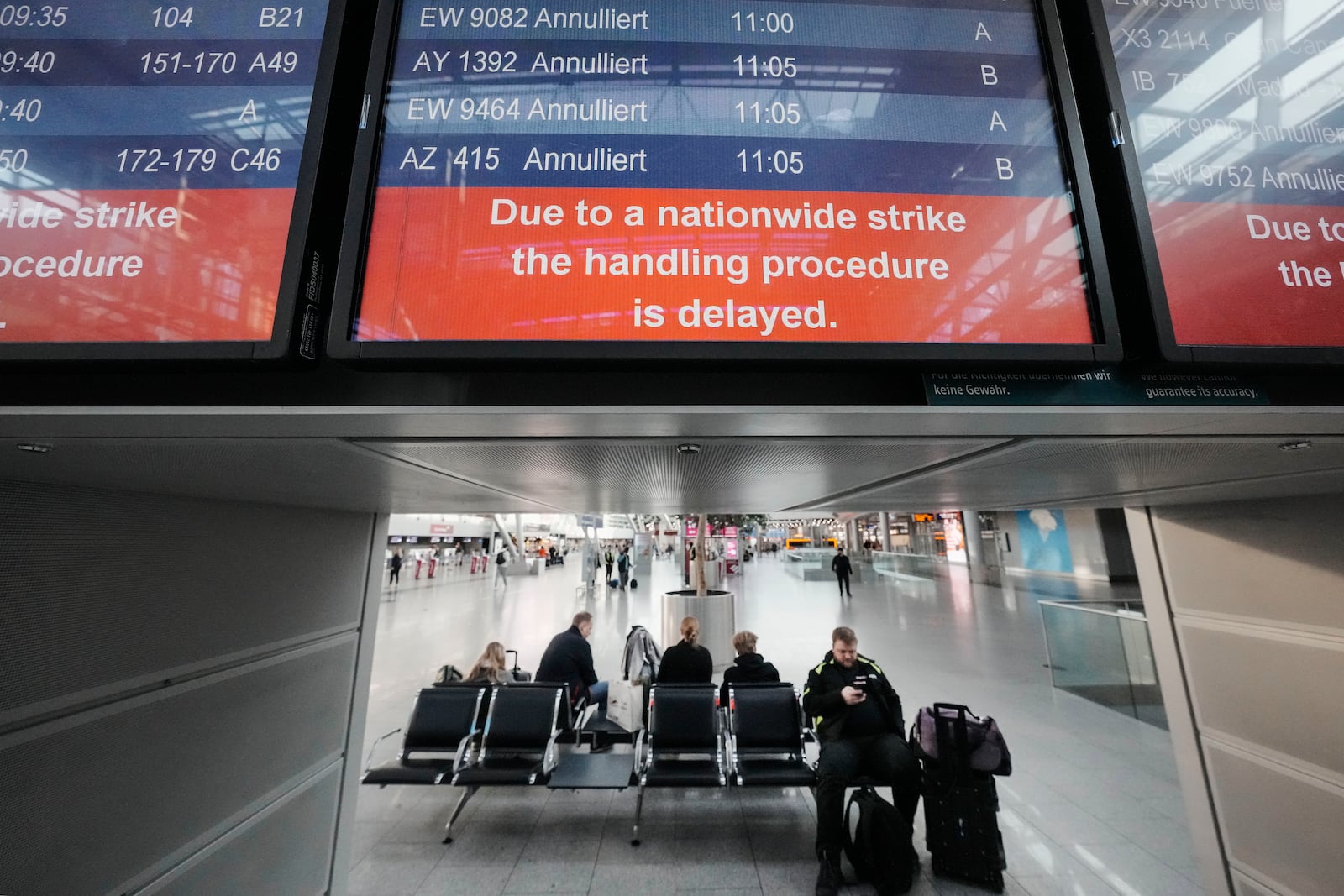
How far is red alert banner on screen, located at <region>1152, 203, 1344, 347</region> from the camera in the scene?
3.47 feet

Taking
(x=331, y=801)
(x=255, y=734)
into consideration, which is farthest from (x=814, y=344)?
(x=331, y=801)

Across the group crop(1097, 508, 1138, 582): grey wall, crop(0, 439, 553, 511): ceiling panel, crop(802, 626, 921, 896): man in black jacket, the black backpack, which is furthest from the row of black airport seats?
crop(1097, 508, 1138, 582): grey wall

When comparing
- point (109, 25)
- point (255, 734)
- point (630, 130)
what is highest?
point (109, 25)

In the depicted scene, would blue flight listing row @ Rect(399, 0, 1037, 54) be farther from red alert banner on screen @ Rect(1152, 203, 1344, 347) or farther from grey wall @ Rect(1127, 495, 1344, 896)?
grey wall @ Rect(1127, 495, 1344, 896)

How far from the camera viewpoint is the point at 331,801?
8.92ft

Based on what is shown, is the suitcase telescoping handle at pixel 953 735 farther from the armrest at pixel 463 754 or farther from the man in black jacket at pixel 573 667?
the armrest at pixel 463 754

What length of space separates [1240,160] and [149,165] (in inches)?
94.6

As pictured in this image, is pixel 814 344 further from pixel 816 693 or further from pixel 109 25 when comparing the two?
pixel 816 693

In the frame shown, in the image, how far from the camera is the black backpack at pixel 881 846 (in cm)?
331

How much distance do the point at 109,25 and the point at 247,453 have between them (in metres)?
1.07

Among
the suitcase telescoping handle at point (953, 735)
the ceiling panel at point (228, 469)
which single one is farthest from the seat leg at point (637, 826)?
the ceiling panel at point (228, 469)

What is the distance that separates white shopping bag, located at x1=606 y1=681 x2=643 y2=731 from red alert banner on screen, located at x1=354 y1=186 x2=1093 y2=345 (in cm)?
510

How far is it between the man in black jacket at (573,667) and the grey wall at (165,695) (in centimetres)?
262

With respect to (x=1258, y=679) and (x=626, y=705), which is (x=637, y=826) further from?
(x=1258, y=679)
